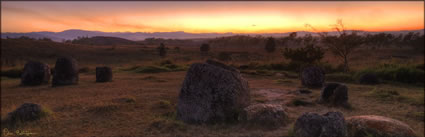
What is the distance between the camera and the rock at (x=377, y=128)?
266 inches

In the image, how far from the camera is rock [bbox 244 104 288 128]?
27.2 ft

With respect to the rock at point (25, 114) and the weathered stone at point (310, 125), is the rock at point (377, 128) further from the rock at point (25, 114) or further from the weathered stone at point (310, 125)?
the rock at point (25, 114)

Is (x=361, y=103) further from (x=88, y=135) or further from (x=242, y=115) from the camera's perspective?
(x=88, y=135)

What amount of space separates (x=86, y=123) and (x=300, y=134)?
254 inches

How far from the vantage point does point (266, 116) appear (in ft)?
27.4

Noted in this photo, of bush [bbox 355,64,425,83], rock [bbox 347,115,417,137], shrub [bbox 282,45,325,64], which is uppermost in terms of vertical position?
shrub [bbox 282,45,325,64]

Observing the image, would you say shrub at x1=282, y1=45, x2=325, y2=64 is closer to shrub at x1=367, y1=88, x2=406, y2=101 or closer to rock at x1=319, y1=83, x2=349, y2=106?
shrub at x1=367, y1=88, x2=406, y2=101

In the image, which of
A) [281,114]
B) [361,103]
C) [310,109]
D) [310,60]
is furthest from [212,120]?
[310,60]

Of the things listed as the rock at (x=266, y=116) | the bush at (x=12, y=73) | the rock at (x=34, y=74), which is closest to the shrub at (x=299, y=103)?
the rock at (x=266, y=116)

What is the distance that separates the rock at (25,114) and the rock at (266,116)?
6.76 meters

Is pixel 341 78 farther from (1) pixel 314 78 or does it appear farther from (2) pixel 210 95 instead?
(2) pixel 210 95

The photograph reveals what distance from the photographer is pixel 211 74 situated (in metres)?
8.63

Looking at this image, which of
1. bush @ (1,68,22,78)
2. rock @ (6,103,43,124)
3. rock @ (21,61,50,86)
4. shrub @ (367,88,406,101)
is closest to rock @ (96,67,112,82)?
rock @ (21,61,50,86)

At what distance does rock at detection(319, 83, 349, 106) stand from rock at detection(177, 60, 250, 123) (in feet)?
14.4
